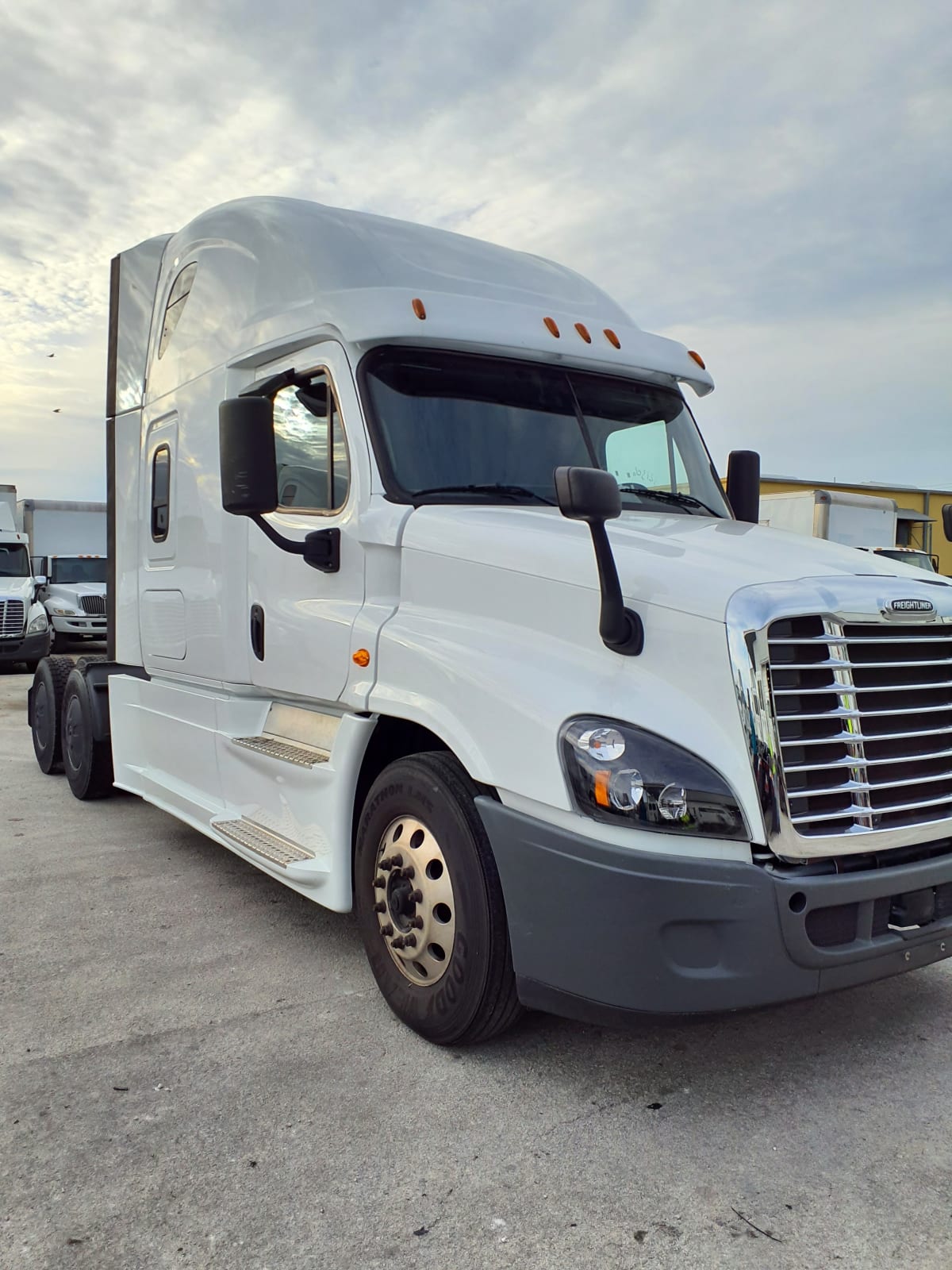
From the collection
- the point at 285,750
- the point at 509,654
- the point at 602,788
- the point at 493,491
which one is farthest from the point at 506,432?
the point at 602,788

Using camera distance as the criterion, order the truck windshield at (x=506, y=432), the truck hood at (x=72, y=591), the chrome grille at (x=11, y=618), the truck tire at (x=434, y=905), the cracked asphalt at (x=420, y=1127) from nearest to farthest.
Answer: the cracked asphalt at (x=420, y=1127), the truck tire at (x=434, y=905), the truck windshield at (x=506, y=432), the chrome grille at (x=11, y=618), the truck hood at (x=72, y=591)

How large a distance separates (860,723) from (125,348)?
5.18m

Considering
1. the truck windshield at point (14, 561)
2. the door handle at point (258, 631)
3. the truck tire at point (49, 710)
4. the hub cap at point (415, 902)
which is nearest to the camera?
the hub cap at point (415, 902)

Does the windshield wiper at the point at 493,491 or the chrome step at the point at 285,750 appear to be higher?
the windshield wiper at the point at 493,491

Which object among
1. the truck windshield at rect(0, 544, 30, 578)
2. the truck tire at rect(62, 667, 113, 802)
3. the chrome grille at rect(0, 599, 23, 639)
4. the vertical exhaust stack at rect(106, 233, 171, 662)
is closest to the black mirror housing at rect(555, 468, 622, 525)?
the vertical exhaust stack at rect(106, 233, 171, 662)

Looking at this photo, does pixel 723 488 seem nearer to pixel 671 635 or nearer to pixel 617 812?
pixel 671 635

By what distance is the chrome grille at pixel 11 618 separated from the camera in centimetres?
1620

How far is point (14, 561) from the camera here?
58.9 feet

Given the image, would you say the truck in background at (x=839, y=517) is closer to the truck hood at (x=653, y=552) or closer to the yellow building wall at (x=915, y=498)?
the yellow building wall at (x=915, y=498)

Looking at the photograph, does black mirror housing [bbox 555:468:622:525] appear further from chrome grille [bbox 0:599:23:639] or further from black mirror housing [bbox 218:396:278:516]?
chrome grille [bbox 0:599:23:639]

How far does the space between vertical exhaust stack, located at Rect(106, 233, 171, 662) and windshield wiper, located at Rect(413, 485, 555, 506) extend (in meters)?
2.90

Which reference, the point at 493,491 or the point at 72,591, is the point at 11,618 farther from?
the point at 493,491

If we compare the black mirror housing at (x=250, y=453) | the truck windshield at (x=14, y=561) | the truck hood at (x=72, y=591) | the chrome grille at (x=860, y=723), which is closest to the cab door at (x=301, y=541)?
the black mirror housing at (x=250, y=453)

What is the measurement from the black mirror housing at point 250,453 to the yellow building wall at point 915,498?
21.4 m
